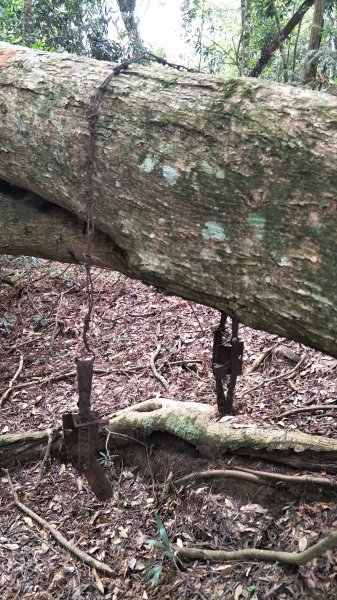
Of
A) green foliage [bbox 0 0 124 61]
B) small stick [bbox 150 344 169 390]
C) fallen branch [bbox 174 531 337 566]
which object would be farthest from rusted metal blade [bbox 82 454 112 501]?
green foliage [bbox 0 0 124 61]

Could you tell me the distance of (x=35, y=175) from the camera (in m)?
2.17

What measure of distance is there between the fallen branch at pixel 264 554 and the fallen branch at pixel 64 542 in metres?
0.47

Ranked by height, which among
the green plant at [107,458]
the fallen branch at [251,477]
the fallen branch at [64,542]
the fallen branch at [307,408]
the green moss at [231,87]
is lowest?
the fallen branch at [64,542]

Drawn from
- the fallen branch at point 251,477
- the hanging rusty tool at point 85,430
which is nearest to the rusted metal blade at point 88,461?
the hanging rusty tool at point 85,430

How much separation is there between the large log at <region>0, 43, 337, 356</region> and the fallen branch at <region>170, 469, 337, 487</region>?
1359 mm

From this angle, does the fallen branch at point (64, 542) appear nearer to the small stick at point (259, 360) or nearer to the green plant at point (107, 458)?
the green plant at point (107, 458)

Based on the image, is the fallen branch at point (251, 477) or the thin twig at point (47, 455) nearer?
the fallen branch at point (251, 477)

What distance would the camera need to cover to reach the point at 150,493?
Answer: 3260 millimetres

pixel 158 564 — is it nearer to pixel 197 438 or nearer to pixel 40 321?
pixel 197 438

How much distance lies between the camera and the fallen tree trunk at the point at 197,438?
2.77 metres

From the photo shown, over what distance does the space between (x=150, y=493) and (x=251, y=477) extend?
0.76 m

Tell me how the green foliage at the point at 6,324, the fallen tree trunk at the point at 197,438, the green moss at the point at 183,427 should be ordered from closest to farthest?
the fallen tree trunk at the point at 197,438
the green moss at the point at 183,427
the green foliage at the point at 6,324

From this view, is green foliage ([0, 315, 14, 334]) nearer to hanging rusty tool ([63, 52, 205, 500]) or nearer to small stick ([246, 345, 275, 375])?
small stick ([246, 345, 275, 375])

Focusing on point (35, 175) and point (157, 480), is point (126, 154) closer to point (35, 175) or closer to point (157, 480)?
point (35, 175)
